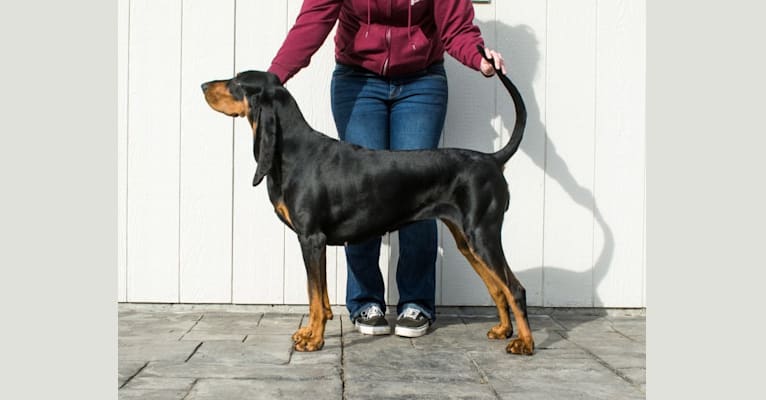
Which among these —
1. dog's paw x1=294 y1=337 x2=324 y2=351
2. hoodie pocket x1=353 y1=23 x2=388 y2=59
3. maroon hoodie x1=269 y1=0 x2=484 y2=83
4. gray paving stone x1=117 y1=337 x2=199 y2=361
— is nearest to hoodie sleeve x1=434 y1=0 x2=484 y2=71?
maroon hoodie x1=269 y1=0 x2=484 y2=83

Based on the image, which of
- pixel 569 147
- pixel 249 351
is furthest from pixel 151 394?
pixel 569 147

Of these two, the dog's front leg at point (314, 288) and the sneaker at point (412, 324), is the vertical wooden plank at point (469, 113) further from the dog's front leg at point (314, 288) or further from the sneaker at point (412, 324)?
the dog's front leg at point (314, 288)

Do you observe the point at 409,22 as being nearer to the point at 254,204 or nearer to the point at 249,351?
the point at 254,204

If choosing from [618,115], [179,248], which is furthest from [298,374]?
[618,115]

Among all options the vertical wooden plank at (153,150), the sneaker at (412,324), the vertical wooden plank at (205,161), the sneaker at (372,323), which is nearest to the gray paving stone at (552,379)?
the sneaker at (412,324)

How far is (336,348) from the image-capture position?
11.9 feet

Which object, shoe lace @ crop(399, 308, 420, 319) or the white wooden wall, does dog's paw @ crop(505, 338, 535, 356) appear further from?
the white wooden wall

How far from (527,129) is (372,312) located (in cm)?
161

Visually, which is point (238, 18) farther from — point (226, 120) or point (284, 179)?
point (284, 179)

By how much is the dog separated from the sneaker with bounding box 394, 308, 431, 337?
1.69ft

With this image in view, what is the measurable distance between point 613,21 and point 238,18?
2.41 meters

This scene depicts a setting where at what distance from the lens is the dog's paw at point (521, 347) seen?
139 inches

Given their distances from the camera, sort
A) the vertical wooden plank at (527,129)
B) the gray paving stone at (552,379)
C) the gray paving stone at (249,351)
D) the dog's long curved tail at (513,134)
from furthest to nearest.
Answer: the vertical wooden plank at (527,129) → the dog's long curved tail at (513,134) → the gray paving stone at (249,351) → the gray paving stone at (552,379)

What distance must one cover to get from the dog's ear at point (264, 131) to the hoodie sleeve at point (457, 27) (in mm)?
1063
